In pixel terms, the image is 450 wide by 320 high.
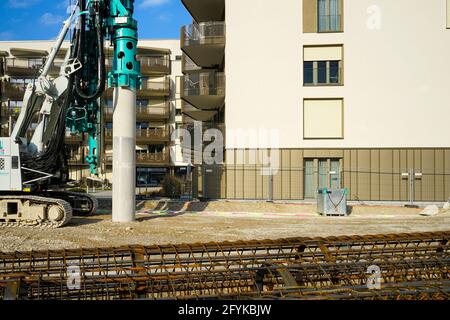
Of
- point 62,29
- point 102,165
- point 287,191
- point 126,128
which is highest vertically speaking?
point 62,29

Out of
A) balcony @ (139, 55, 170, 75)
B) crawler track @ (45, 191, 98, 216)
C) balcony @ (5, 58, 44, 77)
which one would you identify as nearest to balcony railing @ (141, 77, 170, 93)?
balcony @ (139, 55, 170, 75)

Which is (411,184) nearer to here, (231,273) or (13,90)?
(231,273)

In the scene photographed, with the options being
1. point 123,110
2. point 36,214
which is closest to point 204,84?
point 123,110

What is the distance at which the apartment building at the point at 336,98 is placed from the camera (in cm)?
2473

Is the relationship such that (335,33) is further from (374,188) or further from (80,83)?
(80,83)

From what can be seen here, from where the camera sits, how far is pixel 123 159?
15.2m

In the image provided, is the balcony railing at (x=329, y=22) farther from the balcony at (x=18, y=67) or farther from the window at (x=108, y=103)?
the balcony at (x=18, y=67)

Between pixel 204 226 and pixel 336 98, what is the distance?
13775 millimetres

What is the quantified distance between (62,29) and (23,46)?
120ft

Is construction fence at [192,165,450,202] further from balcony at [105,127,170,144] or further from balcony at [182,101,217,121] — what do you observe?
balcony at [105,127,170,144]

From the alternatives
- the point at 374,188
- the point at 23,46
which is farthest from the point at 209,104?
the point at 23,46

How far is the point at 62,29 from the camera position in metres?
15.9

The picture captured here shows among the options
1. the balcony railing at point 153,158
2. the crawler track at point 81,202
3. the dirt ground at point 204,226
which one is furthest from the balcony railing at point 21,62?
the crawler track at point 81,202
